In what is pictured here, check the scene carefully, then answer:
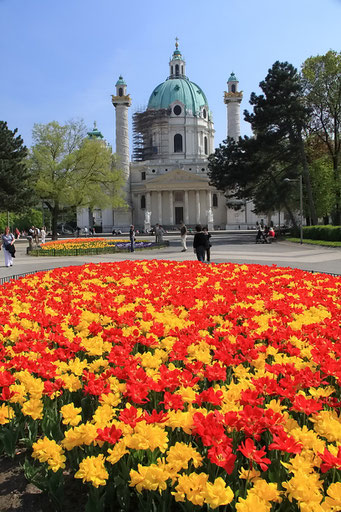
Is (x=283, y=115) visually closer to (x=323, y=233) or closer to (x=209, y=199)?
(x=323, y=233)

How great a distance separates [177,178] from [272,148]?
140ft

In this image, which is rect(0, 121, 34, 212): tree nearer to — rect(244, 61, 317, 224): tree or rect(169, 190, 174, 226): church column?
rect(244, 61, 317, 224): tree

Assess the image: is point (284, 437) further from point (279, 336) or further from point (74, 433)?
point (279, 336)

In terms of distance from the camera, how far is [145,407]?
3.46m

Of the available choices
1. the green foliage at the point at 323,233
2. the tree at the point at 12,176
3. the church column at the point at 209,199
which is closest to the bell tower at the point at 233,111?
the church column at the point at 209,199

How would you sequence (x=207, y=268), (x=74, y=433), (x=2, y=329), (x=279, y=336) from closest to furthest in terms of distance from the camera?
1. (x=74, y=433)
2. (x=279, y=336)
3. (x=2, y=329)
4. (x=207, y=268)

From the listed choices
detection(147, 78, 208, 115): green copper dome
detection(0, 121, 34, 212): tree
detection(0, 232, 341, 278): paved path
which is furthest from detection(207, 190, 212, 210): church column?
detection(0, 232, 341, 278): paved path

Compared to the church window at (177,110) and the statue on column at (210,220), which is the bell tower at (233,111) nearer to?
the church window at (177,110)

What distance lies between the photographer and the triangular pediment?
77.9 metres

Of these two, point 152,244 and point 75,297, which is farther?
point 152,244

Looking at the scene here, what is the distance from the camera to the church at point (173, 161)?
78.2 meters

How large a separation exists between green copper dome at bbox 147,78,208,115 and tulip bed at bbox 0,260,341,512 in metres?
82.6

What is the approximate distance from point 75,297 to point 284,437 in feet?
17.8

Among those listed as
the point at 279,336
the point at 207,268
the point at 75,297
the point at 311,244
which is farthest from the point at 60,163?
the point at 279,336
